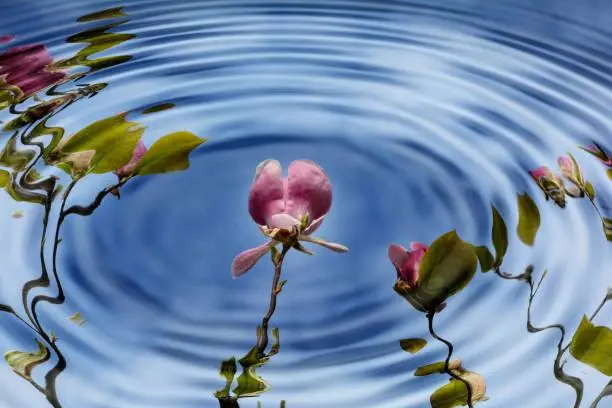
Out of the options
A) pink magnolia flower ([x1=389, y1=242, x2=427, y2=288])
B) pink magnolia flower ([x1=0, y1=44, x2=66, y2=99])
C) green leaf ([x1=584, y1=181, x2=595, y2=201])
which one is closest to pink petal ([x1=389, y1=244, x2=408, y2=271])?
pink magnolia flower ([x1=389, y1=242, x2=427, y2=288])

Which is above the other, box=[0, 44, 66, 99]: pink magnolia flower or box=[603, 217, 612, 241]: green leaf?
box=[0, 44, 66, 99]: pink magnolia flower

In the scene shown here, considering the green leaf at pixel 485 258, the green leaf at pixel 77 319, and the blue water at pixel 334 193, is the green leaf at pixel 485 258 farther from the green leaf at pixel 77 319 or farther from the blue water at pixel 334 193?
the green leaf at pixel 77 319

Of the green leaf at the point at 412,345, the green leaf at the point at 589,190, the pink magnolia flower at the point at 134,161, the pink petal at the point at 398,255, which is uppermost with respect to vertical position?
the pink magnolia flower at the point at 134,161

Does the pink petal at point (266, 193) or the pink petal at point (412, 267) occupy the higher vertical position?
the pink petal at point (266, 193)

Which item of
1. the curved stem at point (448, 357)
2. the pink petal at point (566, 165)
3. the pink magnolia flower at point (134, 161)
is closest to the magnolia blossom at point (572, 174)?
the pink petal at point (566, 165)

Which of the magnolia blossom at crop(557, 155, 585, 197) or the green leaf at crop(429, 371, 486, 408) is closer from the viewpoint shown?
the green leaf at crop(429, 371, 486, 408)

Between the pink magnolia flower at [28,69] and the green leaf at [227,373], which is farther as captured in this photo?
the pink magnolia flower at [28,69]

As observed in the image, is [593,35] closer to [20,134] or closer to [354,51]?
[354,51]

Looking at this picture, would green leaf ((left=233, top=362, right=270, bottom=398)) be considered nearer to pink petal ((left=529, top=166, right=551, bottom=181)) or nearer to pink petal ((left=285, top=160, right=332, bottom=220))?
pink petal ((left=285, top=160, right=332, bottom=220))
